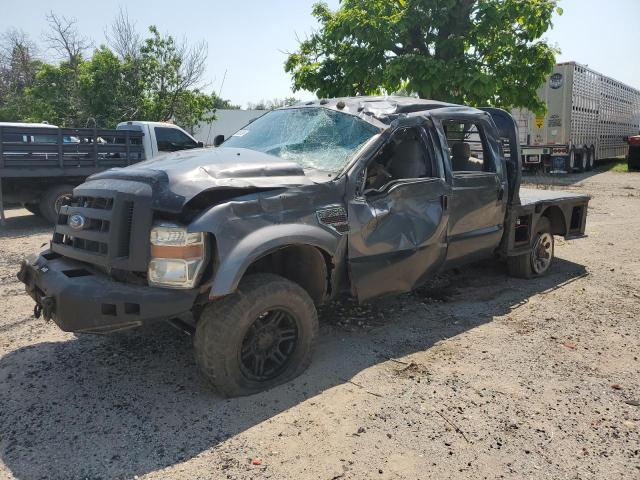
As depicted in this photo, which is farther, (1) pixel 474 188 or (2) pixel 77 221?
(1) pixel 474 188

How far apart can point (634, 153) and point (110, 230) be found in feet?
78.9

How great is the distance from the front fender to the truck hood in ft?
1.03

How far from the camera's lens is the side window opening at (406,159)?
4492 mm

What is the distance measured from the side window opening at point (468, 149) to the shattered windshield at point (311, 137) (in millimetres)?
1306

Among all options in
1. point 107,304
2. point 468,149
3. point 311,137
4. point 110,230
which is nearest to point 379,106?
point 311,137

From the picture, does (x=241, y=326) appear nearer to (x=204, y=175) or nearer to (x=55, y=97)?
(x=204, y=175)

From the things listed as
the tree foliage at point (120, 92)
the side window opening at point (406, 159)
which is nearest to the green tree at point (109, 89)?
the tree foliage at point (120, 92)

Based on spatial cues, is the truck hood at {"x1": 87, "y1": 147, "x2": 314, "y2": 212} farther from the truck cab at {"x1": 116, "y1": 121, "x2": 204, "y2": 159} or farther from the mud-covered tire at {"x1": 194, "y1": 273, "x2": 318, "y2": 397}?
the truck cab at {"x1": 116, "y1": 121, "x2": 204, "y2": 159}

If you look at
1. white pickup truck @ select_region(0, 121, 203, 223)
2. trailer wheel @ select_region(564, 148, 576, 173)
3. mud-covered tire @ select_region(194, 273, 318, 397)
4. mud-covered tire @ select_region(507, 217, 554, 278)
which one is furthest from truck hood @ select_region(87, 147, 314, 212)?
trailer wheel @ select_region(564, 148, 576, 173)

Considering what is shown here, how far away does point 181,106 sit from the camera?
2197 centimetres

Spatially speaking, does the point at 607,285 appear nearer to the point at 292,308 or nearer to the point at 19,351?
the point at 292,308

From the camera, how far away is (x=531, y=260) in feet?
20.3

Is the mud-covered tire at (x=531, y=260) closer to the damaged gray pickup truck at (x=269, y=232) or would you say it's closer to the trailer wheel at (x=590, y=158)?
the damaged gray pickup truck at (x=269, y=232)

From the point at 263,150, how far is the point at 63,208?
1.59 m
